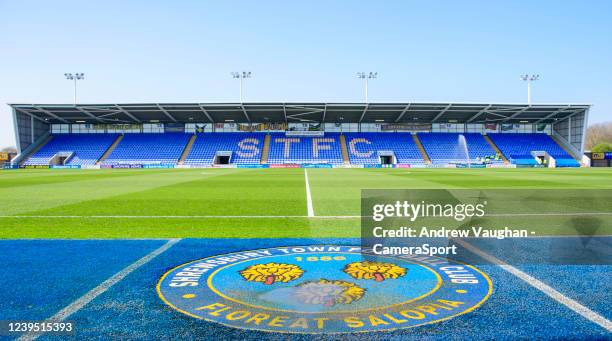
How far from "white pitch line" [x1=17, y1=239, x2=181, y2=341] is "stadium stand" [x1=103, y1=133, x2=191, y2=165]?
50.0m

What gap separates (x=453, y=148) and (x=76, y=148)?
52730 mm

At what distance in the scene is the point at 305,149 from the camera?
55.8 meters

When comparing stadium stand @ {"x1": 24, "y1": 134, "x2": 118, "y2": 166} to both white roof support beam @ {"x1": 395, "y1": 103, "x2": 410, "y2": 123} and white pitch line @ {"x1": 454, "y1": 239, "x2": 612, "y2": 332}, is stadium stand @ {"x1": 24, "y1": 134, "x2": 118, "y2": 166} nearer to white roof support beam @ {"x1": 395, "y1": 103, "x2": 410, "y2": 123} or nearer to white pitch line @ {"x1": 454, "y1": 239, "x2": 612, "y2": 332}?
white roof support beam @ {"x1": 395, "y1": 103, "x2": 410, "y2": 123}

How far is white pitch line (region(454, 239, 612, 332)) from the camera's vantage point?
276cm

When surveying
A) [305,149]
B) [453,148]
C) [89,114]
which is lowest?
[305,149]

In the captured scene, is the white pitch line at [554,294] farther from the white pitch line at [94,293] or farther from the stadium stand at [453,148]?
the stadium stand at [453,148]

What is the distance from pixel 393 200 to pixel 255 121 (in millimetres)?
49234

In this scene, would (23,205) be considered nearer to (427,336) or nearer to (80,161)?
(427,336)

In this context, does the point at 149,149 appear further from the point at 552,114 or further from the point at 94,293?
the point at 552,114

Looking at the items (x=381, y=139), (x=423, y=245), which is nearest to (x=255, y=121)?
(x=381, y=139)

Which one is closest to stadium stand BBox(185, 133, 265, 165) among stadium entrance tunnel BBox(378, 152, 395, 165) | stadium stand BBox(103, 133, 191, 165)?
stadium stand BBox(103, 133, 191, 165)

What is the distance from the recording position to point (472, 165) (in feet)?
166

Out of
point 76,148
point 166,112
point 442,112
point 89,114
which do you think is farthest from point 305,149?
point 76,148

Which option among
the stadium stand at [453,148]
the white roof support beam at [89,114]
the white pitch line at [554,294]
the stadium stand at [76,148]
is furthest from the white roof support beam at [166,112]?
the white pitch line at [554,294]
